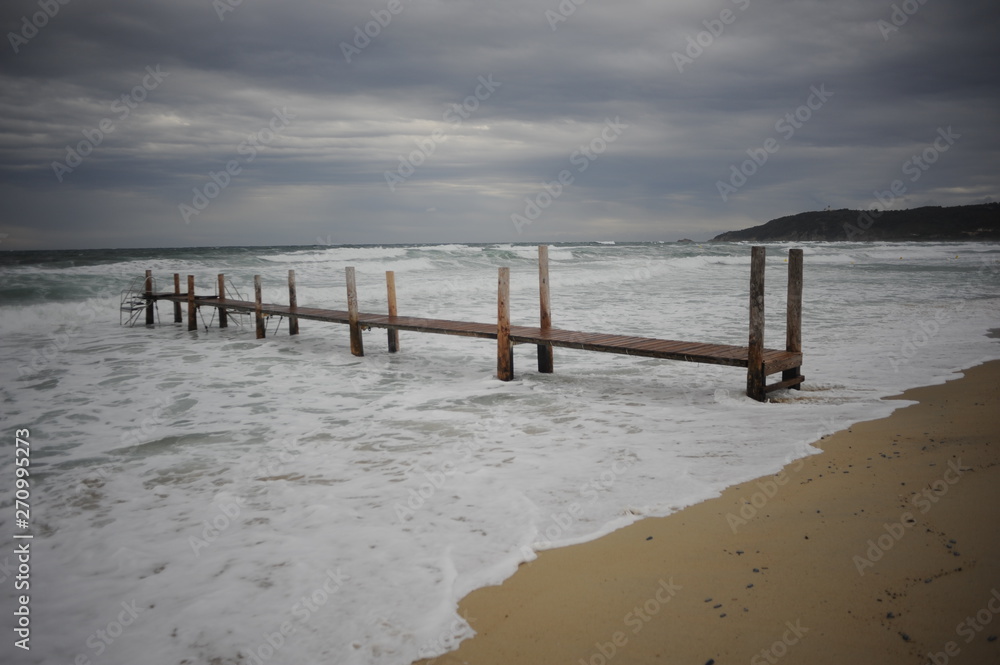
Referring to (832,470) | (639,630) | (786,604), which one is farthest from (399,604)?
(832,470)

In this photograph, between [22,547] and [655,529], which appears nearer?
[655,529]

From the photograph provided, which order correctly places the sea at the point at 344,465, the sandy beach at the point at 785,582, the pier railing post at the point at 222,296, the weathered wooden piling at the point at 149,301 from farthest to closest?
the weathered wooden piling at the point at 149,301 → the pier railing post at the point at 222,296 → the sea at the point at 344,465 → the sandy beach at the point at 785,582

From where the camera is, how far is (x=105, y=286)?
24.8 m

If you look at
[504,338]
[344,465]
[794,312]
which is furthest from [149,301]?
[794,312]

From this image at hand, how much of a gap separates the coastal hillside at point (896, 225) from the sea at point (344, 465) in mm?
86109

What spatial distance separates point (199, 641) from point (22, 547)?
7.67 ft

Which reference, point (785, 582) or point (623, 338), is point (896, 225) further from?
point (785, 582)

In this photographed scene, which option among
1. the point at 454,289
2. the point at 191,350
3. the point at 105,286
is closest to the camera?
the point at 191,350

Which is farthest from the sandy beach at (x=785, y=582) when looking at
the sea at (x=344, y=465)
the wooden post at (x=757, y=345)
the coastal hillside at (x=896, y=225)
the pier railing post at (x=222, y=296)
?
the coastal hillside at (x=896, y=225)

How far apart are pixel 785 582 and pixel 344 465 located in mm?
4088

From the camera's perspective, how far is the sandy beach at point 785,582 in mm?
2762

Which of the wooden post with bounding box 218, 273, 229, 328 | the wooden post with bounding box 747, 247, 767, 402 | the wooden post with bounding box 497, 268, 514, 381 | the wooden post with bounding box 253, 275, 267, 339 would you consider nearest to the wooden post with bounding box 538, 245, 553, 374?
the wooden post with bounding box 497, 268, 514, 381

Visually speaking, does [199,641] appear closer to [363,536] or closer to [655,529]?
[363,536]

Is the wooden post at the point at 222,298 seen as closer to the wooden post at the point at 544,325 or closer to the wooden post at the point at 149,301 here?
the wooden post at the point at 149,301
